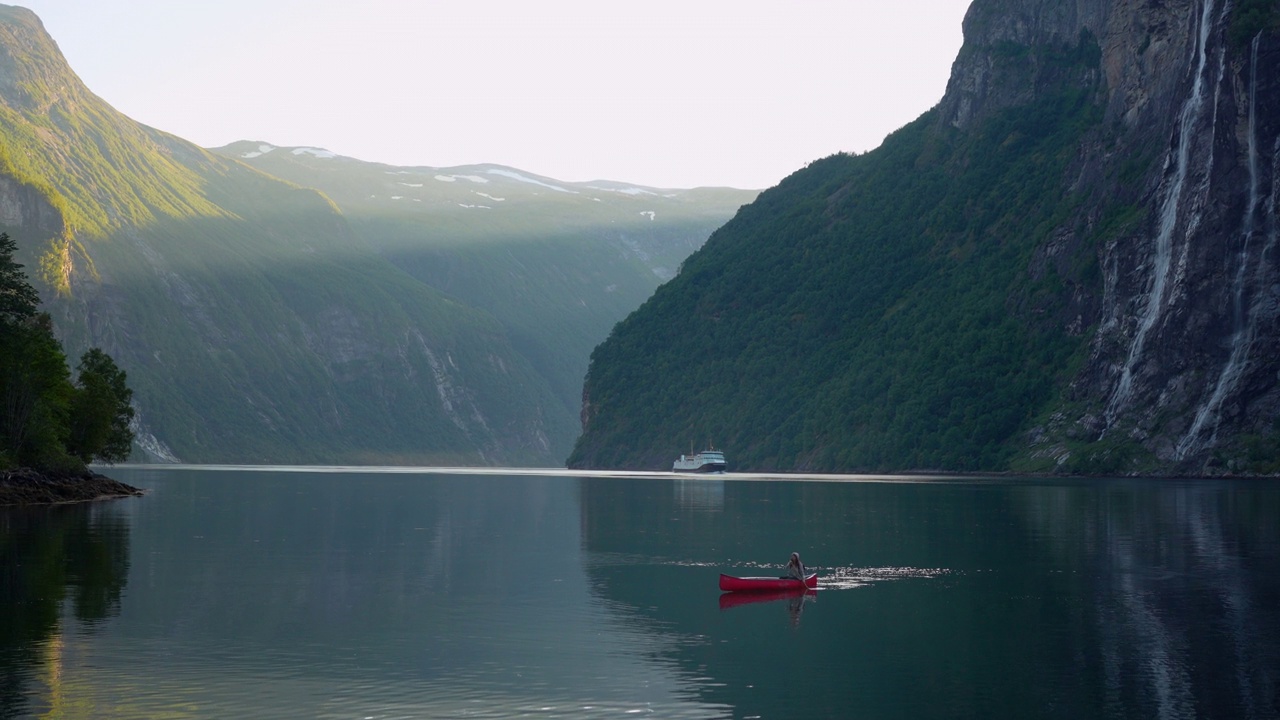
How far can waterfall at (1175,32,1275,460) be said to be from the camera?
501 feet

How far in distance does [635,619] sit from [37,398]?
73857 millimetres

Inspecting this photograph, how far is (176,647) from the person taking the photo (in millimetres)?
37406

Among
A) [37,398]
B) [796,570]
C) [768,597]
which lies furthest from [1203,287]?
[768,597]

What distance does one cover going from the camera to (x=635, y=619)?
4428 cm

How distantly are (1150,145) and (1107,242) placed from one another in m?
16.3

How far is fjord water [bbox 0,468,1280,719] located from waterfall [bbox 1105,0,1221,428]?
84771mm

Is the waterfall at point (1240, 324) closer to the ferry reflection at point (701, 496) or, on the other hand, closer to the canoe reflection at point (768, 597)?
the ferry reflection at point (701, 496)

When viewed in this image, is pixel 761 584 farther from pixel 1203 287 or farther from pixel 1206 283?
pixel 1203 287

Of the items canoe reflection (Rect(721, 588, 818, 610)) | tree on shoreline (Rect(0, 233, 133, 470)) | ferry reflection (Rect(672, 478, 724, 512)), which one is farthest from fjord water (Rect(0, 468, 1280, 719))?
ferry reflection (Rect(672, 478, 724, 512))

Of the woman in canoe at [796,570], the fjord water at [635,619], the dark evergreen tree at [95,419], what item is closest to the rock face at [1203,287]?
the fjord water at [635,619]

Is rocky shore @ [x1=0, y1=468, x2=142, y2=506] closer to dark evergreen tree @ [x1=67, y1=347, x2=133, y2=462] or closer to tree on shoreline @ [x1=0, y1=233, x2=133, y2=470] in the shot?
tree on shoreline @ [x1=0, y1=233, x2=133, y2=470]

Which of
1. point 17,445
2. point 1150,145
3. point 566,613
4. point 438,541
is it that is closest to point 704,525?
point 438,541

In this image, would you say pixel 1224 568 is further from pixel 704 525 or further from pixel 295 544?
pixel 295 544

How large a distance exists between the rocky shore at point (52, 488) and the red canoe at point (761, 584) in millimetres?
63462
